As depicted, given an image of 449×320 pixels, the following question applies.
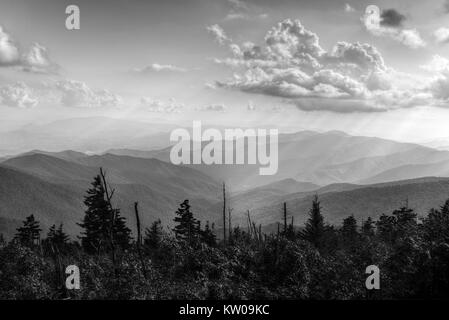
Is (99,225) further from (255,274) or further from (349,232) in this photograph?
(349,232)

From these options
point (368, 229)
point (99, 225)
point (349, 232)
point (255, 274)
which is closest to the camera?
point (255, 274)

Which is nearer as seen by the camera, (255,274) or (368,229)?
(255,274)

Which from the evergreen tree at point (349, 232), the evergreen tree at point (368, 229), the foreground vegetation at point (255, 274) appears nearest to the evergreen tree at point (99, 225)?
the foreground vegetation at point (255, 274)

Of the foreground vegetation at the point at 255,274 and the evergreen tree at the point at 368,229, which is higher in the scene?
the foreground vegetation at the point at 255,274

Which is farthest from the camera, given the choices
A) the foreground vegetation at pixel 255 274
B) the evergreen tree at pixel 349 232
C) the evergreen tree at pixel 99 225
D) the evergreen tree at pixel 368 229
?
the evergreen tree at pixel 349 232

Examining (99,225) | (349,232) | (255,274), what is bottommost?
(349,232)

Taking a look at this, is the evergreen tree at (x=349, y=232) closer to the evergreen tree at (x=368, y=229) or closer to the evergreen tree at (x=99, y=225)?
the evergreen tree at (x=368, y=229)

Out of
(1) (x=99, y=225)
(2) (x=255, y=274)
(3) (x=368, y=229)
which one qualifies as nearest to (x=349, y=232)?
(3) (x=368, y=229)

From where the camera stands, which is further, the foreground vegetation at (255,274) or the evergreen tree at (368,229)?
the evergreen tree at (368,229)

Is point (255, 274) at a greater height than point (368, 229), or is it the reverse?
point (255, 274)
